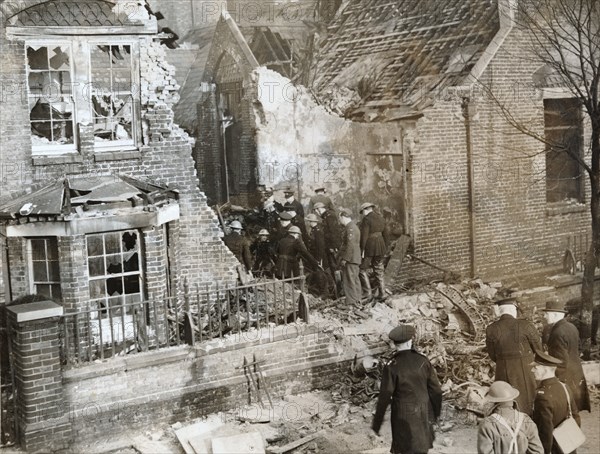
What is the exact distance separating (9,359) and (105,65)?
4.95 meters

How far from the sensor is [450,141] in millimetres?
12266

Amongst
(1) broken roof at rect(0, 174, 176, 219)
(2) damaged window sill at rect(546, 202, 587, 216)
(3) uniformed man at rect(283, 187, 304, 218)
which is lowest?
(2) damaged window sill at rect(546, 202, 587, 216)

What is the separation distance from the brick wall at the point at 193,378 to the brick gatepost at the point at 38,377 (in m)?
0.19

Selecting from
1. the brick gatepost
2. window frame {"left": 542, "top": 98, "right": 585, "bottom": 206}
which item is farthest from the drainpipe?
the brick gatepost

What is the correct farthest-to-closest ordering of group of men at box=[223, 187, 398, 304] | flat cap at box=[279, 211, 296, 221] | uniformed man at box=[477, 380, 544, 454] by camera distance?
1. flat cap at box=[279, 211, 296, 221]
2. group of men at box=[223, 187, 398, 304]
3. uniformed man at box=[477, 380, 544, 454]

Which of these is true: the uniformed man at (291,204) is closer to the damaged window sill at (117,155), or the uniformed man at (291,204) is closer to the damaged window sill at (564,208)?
the damaged window sill at (117,155)

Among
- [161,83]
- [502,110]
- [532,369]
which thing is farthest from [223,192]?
[532,369]

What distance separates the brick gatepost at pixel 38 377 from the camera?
7.70m

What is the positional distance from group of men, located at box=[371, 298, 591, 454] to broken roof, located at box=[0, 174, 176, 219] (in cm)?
444

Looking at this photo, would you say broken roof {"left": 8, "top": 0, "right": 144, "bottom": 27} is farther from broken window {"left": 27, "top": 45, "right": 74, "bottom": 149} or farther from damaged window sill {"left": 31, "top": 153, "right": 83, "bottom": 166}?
damaged window sill {"left": 31, "top": 153, "right": 83, "bottom": 166}

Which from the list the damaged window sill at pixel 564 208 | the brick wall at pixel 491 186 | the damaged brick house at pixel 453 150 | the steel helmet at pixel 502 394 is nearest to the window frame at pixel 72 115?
the damaged brick house at pixel 453 150

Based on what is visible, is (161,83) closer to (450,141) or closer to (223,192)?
(223,192)

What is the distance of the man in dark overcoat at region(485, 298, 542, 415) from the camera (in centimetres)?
720

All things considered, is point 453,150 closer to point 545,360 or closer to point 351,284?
point 351,284
